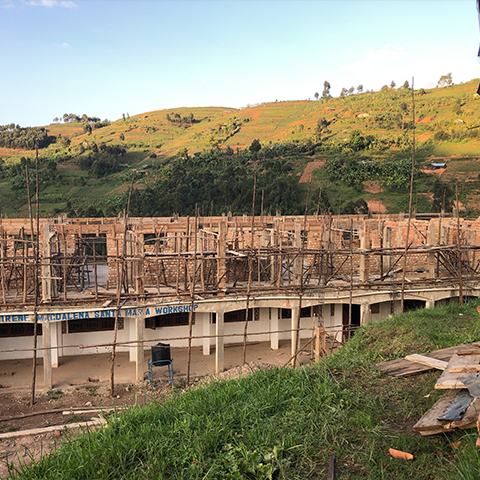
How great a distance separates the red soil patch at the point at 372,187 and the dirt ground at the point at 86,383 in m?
32.4

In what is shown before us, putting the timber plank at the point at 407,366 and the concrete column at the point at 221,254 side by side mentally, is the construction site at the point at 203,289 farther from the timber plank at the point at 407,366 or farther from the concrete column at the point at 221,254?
the timber plank at the point at 407,366

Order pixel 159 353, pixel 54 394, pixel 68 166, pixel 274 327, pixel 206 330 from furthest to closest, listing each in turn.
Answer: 1. pixel 68 166
2. pixel 274 327
3. pixel 206 330
4. pixel 159 353
5. pixel 54 394

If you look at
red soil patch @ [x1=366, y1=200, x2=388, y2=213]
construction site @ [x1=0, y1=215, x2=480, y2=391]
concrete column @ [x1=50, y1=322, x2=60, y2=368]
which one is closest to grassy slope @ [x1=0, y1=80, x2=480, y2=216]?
red soil patch @ [x1=366, y1=200, x2=388, y2=213]

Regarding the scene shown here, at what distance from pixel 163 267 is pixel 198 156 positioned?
47107 millimetres

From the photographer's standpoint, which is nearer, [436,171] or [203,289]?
[203,289]

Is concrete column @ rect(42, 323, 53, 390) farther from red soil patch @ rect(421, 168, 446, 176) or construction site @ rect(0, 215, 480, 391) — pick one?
red soil patch @ rect(421, 168, 446, 176)

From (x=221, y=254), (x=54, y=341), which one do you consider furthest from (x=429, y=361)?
(x=54, y=341)

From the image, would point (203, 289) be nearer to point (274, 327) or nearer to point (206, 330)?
point (206, 330)

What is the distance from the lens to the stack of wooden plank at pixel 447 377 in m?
4.76

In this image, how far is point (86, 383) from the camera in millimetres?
15508

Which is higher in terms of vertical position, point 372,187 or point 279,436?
point 372,187

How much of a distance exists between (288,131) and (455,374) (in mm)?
77154

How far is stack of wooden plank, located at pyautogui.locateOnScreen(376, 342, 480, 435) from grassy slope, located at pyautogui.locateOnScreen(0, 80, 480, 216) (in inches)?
1480

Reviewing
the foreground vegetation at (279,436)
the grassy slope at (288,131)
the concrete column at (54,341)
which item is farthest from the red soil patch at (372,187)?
the foreground vegetation at (279,436)
